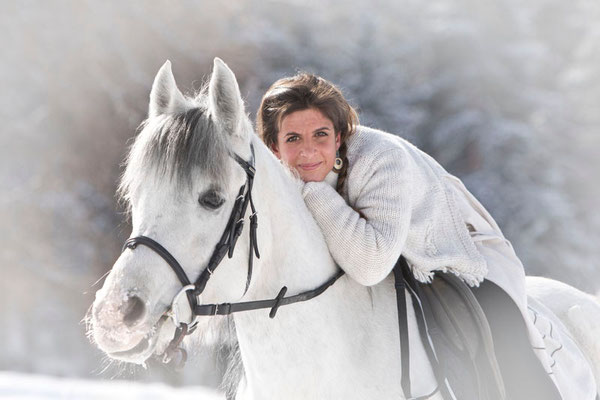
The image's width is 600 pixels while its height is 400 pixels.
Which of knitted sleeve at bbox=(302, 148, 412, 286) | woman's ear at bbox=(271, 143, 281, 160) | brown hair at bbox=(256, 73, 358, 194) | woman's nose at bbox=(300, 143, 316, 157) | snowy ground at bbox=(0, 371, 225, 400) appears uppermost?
brown hair at bbox=(256, 73, 358, 194)

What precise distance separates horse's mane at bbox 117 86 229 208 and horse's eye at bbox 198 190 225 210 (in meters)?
0.04

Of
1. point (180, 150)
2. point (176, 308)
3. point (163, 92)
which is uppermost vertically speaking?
point (163, 92)

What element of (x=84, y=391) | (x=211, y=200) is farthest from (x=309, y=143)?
(x=84, y=391)

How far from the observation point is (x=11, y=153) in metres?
12.3

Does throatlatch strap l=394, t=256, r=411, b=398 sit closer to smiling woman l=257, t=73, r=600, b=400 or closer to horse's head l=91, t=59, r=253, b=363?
smiling woman l=257, t=73, r=600, b=400

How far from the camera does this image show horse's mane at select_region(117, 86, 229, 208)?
151cm

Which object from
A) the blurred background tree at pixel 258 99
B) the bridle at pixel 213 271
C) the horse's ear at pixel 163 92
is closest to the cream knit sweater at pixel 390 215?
the bridle at pixel 213 271

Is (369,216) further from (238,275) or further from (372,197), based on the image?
(238,275)

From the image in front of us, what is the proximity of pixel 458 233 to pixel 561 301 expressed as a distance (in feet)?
4.19

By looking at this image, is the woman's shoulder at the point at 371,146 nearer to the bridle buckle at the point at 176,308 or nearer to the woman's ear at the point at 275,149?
the woman's ear at the point at 275,149

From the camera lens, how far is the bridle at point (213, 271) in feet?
4.74

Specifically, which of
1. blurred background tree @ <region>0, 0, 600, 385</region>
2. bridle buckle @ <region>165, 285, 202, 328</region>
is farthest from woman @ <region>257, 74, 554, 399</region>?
blurred background tree @ <region>0, 0, 600, 385</region>

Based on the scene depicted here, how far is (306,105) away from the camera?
1993 millimetres

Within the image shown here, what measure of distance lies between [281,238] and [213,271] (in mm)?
307
